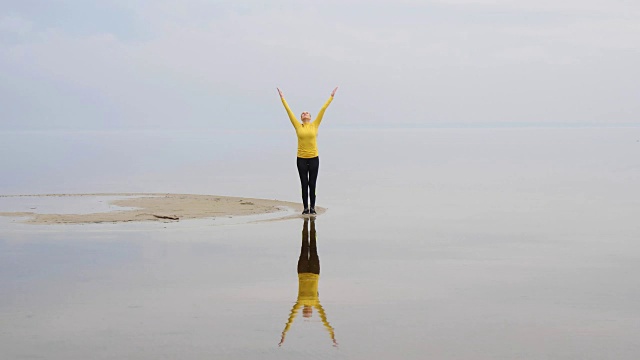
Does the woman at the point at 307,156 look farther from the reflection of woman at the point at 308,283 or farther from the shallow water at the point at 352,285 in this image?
the reflection of woman at the point at 308,283

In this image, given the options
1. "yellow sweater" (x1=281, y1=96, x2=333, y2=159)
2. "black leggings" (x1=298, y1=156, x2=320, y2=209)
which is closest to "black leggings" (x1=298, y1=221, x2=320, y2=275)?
"black leggings" (x1=298, y1=156, x2=320, y2=209)

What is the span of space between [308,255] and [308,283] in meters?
2.28

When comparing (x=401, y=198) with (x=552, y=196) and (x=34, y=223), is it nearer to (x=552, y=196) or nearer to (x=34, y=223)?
(x=552, y=196)

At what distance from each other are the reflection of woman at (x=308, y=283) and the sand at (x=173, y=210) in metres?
3.68

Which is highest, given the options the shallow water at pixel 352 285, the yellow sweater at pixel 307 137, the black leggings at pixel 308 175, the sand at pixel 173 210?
the yellow sweater at pixel 307 137

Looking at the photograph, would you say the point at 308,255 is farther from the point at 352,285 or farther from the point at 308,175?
the point at 308,175

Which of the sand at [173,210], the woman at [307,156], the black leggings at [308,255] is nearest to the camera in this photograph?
the black leggings at [308,255]

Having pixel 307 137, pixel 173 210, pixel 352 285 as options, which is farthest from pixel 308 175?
pixel 352 285

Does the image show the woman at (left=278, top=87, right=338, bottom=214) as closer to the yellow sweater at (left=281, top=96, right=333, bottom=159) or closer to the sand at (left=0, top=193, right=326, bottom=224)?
the yellow sweater at (left=281, top=96, right=333, bottom=159)

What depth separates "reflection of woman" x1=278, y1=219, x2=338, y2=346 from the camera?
9242mm

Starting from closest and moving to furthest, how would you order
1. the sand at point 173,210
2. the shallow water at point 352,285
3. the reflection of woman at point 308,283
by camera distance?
the shallow water at point 352,285
the reflection of woman at point 308,283
the sand at point 173,210

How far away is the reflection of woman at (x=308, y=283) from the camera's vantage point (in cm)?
924

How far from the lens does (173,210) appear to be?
64.2 ft

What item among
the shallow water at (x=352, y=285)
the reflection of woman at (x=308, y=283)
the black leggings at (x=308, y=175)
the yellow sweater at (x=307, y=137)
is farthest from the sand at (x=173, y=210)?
the reflection of woman at (x=308, y=283)
